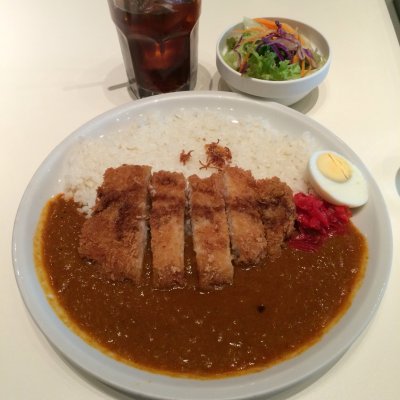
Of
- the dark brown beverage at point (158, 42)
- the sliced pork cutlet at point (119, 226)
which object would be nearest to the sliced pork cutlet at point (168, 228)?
the sliced pork cutlet at point (119, 226)

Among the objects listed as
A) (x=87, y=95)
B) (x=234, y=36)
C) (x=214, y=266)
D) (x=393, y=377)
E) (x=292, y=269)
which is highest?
(x=234, y=36)

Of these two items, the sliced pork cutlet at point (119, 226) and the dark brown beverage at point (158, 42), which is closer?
the sliced pork cutlet at point (119, 226)

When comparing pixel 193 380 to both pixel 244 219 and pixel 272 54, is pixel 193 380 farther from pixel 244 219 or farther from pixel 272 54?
pixel 272 54

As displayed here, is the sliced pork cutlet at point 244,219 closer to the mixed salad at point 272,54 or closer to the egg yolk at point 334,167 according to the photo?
the egg yolk at point 334,167

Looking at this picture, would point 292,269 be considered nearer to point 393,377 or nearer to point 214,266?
point 214,266

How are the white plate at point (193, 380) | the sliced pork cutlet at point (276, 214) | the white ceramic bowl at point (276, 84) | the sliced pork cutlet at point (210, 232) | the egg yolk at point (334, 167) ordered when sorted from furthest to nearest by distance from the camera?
the white ceramic bowl at point (276, 84), the egg yolk at point (334, 167), the sliced pork cutlet at point (276, 214), the sliced pork cutlet at point (210, 232), the white plate at point (193, 380)

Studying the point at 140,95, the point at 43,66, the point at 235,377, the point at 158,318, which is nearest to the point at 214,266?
the point at 158,318
